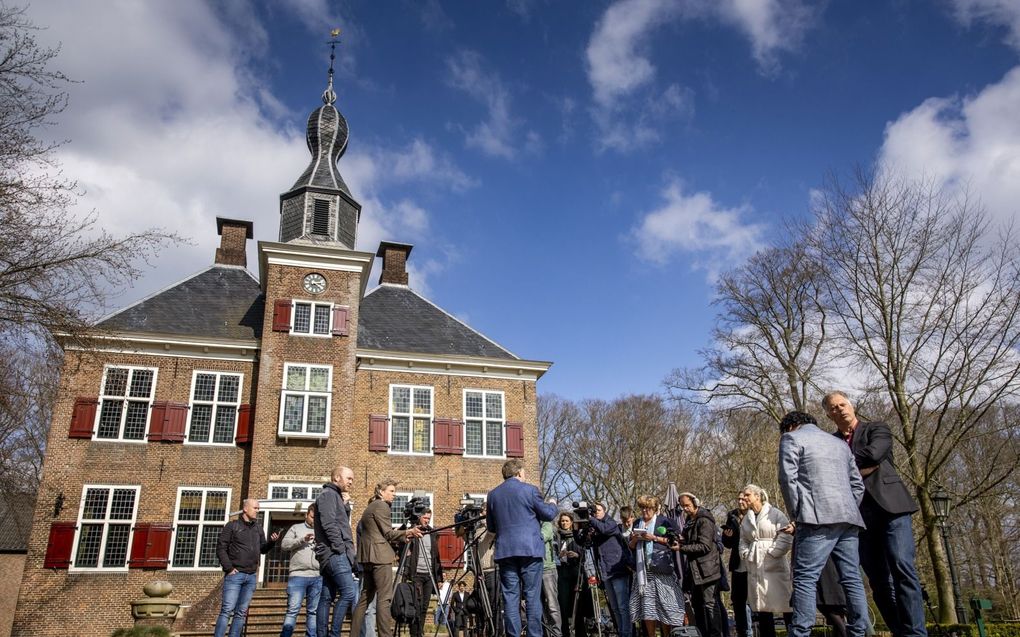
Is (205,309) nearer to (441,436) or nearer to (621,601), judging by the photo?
(441,436)

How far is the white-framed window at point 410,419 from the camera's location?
19922 mm

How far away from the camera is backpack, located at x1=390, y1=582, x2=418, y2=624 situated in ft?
24.1

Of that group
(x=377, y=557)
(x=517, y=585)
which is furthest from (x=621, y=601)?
(x=377, y=557)

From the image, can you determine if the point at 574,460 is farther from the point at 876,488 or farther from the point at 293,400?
the point at 876,488

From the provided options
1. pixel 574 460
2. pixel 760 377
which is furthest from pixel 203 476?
pixel 574 460

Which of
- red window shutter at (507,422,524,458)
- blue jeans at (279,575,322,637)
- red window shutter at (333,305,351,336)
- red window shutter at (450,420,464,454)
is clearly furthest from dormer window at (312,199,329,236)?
blue jeans at (279,575,322,637)

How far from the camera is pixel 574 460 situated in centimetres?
3719

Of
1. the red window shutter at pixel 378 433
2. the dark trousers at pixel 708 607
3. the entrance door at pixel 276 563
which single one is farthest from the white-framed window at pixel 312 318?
the dark trousers at pixel 708 607

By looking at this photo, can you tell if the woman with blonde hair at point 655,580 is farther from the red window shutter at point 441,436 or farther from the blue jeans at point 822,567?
the red window shutter at point 441,436

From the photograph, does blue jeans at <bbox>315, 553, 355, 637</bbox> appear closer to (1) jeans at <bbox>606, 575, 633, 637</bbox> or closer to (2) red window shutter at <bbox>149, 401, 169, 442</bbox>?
(1) jeans at <bbox>606, 575, 633, 637</bbox>

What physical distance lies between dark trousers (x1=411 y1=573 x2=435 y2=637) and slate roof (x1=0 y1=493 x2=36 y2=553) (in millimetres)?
26260

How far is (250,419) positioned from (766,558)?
15241 millimetres

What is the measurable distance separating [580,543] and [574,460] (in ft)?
97.4

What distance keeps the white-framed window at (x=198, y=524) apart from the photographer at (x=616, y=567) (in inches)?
490
